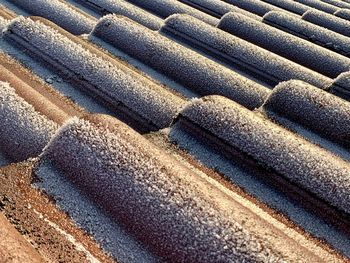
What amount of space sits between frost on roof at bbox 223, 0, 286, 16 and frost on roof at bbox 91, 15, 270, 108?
2307mm

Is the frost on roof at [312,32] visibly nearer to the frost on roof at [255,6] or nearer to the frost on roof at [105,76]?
the frost on roof at [255,6]

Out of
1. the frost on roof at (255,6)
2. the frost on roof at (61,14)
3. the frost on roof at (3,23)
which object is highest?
the frost on roof at (255,6)

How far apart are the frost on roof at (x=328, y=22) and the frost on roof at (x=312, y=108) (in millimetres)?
2368

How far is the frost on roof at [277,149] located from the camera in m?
2.13

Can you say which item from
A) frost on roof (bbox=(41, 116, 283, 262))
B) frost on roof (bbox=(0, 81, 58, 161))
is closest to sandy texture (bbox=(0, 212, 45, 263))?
frost on roof (bbox=(41, 116, 283, 262))

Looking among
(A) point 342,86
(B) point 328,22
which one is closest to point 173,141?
(A) point 342,86

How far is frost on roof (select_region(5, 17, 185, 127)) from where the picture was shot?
263 cm

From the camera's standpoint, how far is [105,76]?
2.83 m

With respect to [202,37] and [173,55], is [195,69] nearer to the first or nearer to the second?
[173,55]

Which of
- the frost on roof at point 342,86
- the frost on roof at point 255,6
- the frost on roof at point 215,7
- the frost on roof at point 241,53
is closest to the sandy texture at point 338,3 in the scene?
the frost on roof at point 255,6

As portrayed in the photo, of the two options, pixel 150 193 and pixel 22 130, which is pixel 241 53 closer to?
pixel 22 130

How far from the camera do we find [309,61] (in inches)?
151

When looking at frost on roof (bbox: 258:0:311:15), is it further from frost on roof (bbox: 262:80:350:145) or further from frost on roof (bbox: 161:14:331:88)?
frost on roof (bbox: 262:80:350:145)

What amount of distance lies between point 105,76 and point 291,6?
12.5 ft
